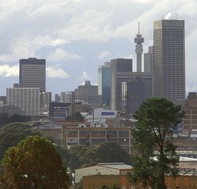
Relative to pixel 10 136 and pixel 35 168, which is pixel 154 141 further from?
pixel 10 136

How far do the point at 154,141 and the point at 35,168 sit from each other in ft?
30.3

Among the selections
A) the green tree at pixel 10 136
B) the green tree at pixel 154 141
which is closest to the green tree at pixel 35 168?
the green tree at pixel 154 141

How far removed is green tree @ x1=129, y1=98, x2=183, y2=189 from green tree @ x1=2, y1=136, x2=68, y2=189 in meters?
7.16

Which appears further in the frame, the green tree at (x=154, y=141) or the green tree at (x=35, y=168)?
the green tree at (x=154, y=141)

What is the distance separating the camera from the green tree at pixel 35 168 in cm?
5594

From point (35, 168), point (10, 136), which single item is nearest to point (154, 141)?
point (35, 168)

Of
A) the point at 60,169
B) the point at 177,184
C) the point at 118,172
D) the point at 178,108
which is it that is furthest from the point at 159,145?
the point at 118,172

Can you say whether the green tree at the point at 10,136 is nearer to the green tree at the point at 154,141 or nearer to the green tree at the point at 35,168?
the green tree at the point at 154,141

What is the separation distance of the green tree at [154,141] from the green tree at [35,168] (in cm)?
716

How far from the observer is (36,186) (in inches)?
2202

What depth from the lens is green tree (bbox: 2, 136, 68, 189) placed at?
5594cm

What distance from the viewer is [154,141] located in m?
61.9

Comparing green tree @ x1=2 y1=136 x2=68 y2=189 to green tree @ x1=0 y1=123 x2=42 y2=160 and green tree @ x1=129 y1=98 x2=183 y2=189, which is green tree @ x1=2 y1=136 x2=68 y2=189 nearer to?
green tree @ x1=129 y1=98 x2=183 y2=189

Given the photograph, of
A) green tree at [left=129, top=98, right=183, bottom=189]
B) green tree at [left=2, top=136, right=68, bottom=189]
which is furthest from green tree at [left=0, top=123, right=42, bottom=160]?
green tree at [left=2, top=136, right=68, bottom=189]
